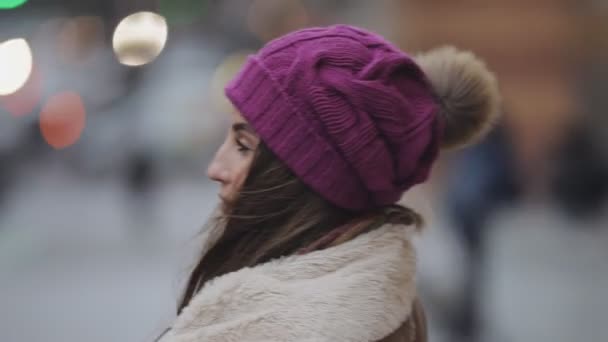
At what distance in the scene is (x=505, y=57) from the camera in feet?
20.6

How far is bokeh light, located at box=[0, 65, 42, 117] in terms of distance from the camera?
6191 mm

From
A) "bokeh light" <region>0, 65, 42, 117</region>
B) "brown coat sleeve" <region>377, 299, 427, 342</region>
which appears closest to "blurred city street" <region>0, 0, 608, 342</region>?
"bokeh light" <region>0, 65, 42, 117</region>

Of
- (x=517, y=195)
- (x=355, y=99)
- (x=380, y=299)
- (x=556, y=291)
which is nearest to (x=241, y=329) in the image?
(x=380, y=299)

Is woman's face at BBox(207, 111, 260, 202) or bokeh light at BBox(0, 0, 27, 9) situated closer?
woman's face at BBox(207, 111, 260, 202)

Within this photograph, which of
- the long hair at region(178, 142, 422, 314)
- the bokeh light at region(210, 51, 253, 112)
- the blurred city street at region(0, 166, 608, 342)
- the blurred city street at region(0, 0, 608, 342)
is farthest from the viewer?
the bokeh light at region(210, 51, 253, 112)

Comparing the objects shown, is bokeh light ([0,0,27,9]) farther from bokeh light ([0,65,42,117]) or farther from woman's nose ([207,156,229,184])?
woman's nose ([207,156,229,184])

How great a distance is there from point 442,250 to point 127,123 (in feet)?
10.1

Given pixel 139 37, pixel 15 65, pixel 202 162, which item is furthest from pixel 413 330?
pixel 202 162

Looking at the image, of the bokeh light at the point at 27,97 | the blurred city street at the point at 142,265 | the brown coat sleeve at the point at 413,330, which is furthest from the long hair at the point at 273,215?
the bokeh light at the point at 27,97

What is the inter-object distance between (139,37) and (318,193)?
158 inches

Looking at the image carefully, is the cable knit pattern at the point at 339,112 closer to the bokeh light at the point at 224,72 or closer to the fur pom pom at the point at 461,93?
the fur pom pom at the point at 461,93

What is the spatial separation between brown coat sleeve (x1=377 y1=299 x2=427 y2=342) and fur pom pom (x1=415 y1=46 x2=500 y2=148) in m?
0.32

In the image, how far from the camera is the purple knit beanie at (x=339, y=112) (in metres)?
1.23

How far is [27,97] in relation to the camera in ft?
20.3
